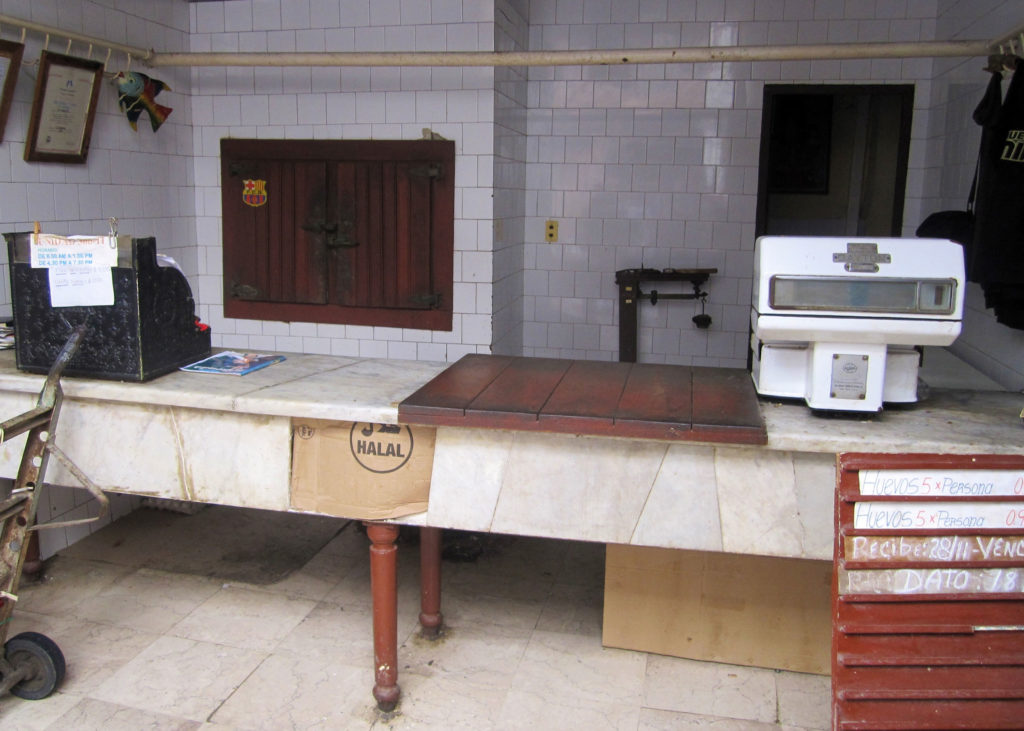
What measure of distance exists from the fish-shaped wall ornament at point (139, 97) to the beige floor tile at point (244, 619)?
2376 millimetres

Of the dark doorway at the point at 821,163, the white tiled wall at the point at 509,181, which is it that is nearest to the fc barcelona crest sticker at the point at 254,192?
the white tiled wall at the point at 509,181

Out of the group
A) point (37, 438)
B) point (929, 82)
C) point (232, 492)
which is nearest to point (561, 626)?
point (232, 492)

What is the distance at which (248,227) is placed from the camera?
4762 mm

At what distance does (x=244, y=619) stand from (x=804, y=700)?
2095 mm

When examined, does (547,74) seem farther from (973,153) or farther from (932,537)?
(932,537)

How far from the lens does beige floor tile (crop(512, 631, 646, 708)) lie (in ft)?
9.23

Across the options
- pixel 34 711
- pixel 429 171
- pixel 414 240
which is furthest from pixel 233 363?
pixel 429 171

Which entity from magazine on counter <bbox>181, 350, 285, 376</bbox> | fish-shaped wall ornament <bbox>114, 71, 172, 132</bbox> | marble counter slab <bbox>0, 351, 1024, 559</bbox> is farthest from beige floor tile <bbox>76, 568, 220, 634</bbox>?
fish-shaped wall ornament <bbox>114, 71, 172, 132</bbox>

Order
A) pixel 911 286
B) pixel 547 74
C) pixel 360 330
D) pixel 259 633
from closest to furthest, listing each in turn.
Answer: pixel 911 286 < pixel 259 633 < pixel 360 330 < pixel 547 74

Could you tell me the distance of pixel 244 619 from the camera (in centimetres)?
329

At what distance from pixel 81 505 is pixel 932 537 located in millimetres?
3610

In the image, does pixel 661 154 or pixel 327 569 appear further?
pixel 661 154

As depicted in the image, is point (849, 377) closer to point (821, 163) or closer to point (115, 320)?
point (115, 320)

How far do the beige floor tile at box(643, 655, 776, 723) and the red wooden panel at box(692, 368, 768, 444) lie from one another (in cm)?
105
